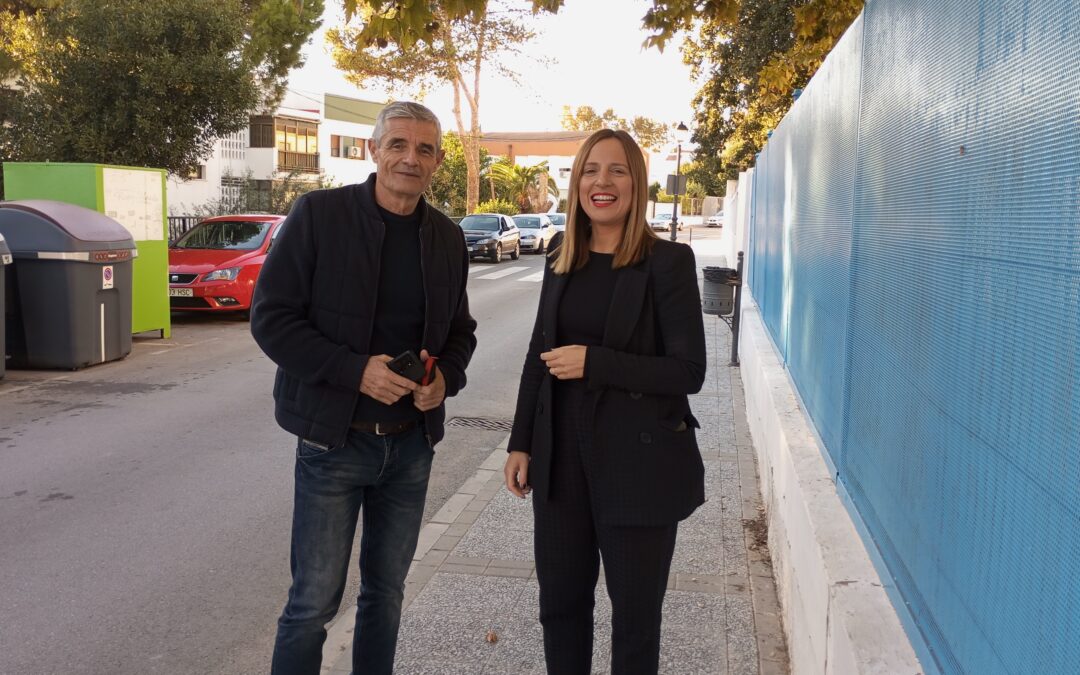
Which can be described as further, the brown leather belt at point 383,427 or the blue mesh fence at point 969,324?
the brown leather belt at point 383,427

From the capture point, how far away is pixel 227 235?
15.6 metres

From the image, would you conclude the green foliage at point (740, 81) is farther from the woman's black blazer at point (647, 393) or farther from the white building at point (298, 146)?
the white building at point (298, 146)

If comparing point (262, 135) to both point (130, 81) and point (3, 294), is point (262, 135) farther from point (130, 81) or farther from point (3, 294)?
point (3, 294)

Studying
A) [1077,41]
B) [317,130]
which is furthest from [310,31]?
[317,130]

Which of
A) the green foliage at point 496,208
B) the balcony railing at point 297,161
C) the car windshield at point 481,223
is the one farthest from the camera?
the green foliage at point 496,208

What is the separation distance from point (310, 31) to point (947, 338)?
20.0 m

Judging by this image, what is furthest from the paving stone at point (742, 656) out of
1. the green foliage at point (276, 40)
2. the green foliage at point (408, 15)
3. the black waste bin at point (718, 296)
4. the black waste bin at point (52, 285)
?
the green foliage at point (276, 40)

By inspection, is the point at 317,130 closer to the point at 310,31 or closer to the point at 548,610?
the point at 310,31

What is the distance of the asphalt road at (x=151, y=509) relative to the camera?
13.6ft

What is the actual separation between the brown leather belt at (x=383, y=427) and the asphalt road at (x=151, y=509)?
1.44m

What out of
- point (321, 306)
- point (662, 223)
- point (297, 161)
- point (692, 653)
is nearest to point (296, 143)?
point (297, 161)

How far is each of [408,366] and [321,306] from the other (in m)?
0.33

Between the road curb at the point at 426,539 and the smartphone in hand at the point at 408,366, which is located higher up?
the smartphone in hand at the point at 408,366

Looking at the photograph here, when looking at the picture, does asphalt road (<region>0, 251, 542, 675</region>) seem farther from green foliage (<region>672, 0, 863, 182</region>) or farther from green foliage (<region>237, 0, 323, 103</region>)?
green foliage (<region>237, 0, 323, 103</region>)
